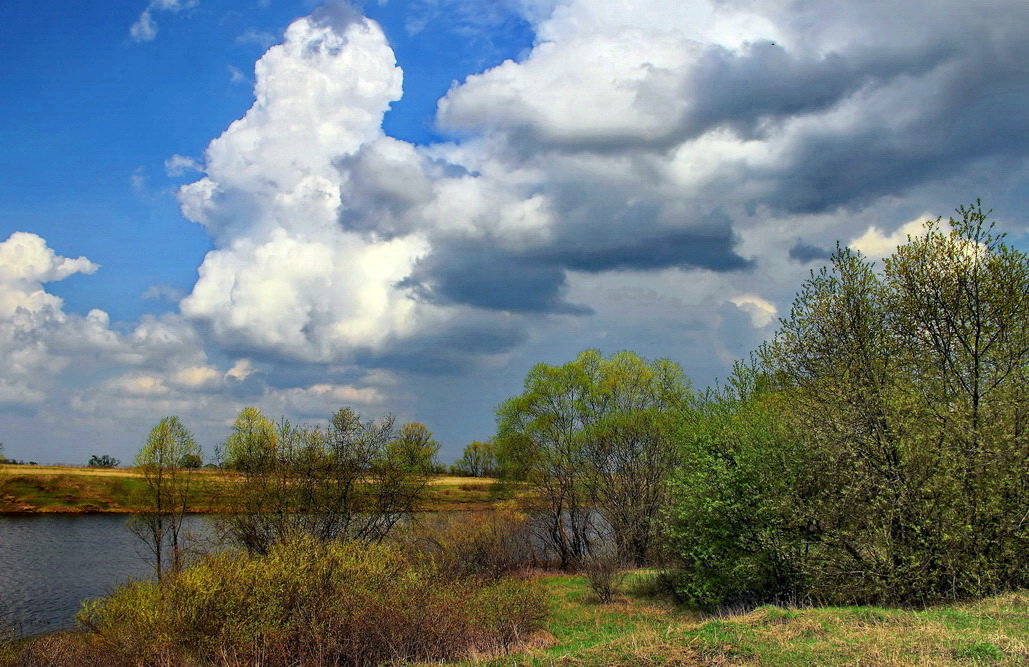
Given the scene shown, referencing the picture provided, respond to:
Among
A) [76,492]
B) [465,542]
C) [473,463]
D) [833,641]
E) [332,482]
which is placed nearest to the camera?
[833,641]

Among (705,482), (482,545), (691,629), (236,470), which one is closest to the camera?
(691,629)

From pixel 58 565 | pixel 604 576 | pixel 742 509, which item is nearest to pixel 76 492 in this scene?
pixel 58 565

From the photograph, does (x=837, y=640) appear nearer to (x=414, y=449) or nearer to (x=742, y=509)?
(x=742, y=509)

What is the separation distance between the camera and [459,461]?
10656 centimetres

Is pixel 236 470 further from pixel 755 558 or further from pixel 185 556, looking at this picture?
pixel 755 558

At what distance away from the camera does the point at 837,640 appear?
1034 centimetres

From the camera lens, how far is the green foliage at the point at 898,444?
15789 mm

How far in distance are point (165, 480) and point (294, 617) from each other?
2861cm

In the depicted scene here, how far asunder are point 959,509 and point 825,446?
340cm

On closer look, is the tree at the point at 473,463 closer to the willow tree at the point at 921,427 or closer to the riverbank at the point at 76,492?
the riverbank at the point at 76,492

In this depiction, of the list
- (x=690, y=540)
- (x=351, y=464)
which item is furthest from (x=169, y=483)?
(x=690, y=540)

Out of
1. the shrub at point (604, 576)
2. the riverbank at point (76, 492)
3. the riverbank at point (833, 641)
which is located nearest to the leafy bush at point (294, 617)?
the riverbank at point (833, 641)

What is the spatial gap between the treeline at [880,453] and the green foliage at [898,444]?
0.15 feet

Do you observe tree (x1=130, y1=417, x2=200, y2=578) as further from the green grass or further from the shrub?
the green grass
